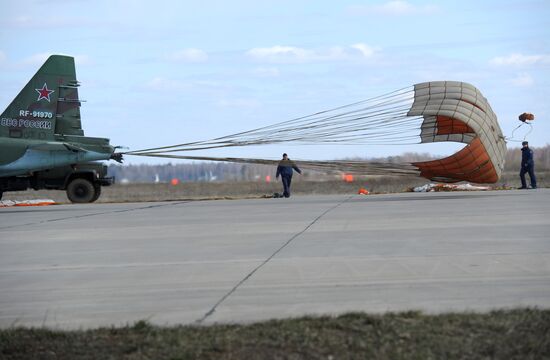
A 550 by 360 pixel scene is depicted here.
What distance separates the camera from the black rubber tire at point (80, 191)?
2423 centimetres

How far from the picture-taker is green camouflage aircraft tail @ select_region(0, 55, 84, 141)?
2316 cm

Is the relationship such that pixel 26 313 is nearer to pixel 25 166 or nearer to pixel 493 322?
pixel 493 322

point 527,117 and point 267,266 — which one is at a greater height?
point 527,117

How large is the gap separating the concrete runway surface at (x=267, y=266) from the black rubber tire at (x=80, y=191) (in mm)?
7894

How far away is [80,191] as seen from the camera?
961 inches

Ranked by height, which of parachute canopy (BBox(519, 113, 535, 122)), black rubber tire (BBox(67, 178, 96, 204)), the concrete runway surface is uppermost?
parachute canopy (BBox(519, 113, 535, 122))

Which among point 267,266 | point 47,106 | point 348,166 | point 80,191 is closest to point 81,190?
point 80,191

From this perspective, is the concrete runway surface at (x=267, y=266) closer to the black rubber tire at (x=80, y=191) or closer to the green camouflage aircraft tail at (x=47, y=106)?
the green camouflage aircraft tail at (x=47, y=106)

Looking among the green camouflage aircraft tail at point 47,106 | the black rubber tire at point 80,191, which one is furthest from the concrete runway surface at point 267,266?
the black rubber tire at point 80,191

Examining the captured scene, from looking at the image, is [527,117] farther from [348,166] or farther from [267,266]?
[267,266]

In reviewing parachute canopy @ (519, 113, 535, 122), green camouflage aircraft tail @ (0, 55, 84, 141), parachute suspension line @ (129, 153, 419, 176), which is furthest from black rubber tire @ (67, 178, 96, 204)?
parachute canopy @ (519, 113, 535, 122)

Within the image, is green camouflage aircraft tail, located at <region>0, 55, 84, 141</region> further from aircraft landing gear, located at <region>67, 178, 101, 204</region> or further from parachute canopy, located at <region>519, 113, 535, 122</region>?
parachute canopy, located at <region>519, 113, 535, 122</region>

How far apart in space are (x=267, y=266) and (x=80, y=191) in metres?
16.4

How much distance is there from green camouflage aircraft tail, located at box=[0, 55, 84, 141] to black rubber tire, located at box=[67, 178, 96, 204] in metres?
1.44
